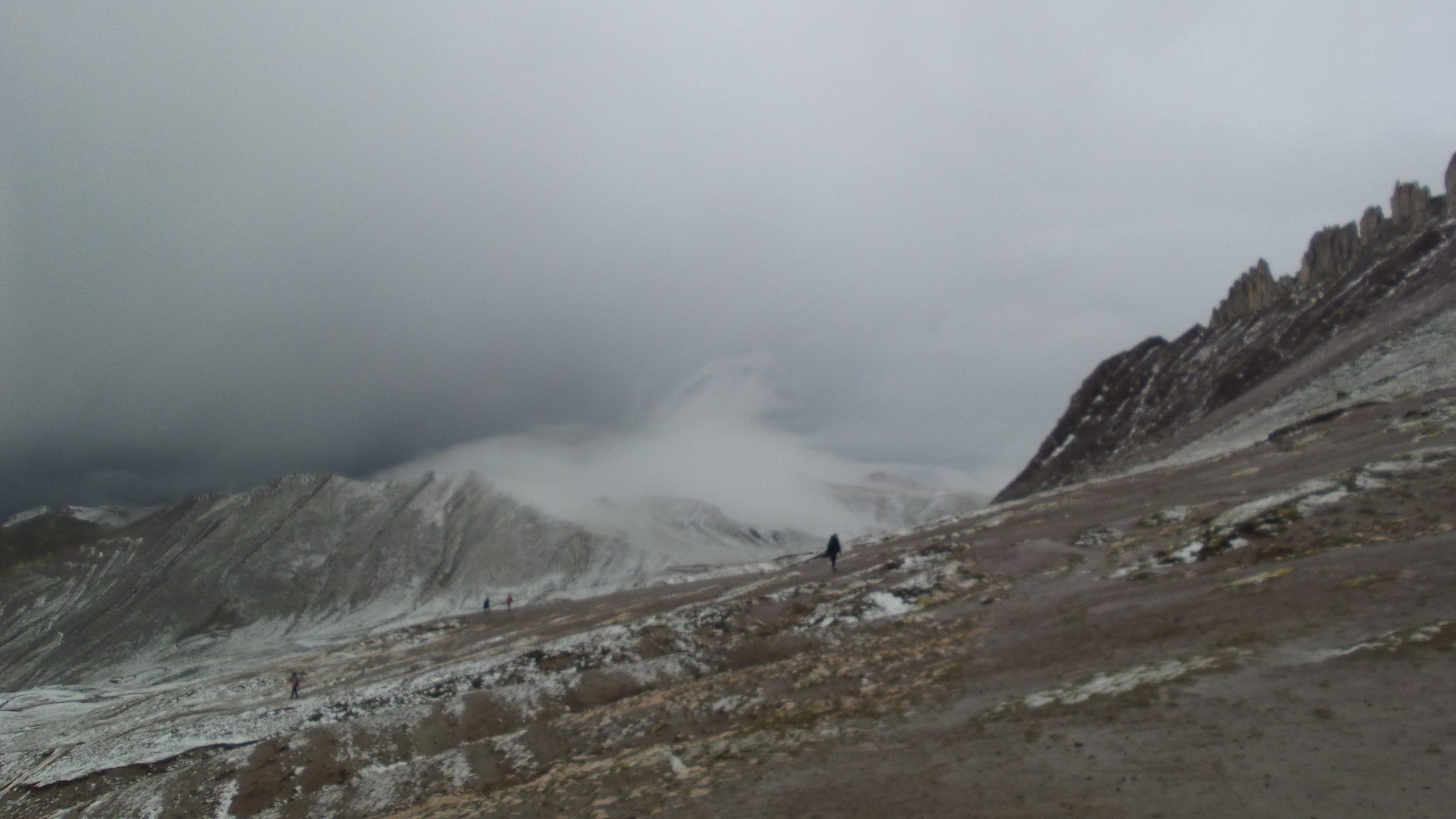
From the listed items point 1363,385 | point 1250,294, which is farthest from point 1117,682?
point 1250,294

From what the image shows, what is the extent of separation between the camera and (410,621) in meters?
170

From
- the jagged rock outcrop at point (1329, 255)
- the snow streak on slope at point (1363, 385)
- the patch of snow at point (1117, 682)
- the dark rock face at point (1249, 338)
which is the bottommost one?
the patch of snow at point (1117, 682)

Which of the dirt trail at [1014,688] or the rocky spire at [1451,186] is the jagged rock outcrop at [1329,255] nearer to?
the rocky spire at [1451,186]

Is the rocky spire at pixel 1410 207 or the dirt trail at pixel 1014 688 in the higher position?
the rocky spire at pixel 1410 207

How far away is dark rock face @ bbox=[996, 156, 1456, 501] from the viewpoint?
382 feet

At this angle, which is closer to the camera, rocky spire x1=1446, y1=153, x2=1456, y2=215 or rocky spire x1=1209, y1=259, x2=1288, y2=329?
rocky spire x1=1446, y1=153, x2=1456, y2=215

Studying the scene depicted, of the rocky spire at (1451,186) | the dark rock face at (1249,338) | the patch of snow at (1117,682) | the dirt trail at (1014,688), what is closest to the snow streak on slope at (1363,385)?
the dirt trail at (1014,688)

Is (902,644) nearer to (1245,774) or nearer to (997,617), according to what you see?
(997,617)

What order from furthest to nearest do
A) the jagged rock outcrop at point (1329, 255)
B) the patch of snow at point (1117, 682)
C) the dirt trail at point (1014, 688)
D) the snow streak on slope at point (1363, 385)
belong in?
1. the jagged rock outcrop at point (1329, 255)
2. the snow streak on slope at point (1363, 385)
3. the patch of snow at point (1117, 682)
4. the dirt trail at point (1014, 688)

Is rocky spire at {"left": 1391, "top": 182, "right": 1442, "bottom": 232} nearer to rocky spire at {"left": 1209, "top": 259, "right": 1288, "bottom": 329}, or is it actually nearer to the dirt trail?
rocky spire at {"left": 1209, "top": 259, "right": 1288, "bottom": 329}

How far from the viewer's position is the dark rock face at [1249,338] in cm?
11631

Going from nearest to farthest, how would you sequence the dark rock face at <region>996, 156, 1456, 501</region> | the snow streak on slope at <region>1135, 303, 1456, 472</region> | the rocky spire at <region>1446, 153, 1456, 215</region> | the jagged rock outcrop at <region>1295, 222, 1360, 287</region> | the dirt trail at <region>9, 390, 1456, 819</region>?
the dirt trail at <region>9, 390, 1456, 819</region>, the snow streak on slope at <region>1135, 303, 1456, 472</region>, the dark rock face at <region>996, 156, 1456, 501</region>, the rocky spire at <region>1446, 153, 1456, 215</region>, the jagged rock outcrop at <region>1295, 222, 1360, 287</region>

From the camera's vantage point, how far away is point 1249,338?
450ft

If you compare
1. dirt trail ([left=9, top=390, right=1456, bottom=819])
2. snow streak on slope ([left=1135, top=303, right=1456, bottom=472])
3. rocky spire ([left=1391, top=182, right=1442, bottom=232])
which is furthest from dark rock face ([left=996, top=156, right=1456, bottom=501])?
dirt trail ([left=9, top=390, right=1456, bottom=819])
